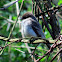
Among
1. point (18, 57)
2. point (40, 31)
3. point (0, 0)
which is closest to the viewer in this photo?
point (0, 0)

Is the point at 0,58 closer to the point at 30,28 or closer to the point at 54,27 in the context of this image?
the point at 30,28

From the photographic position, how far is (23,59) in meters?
4.75

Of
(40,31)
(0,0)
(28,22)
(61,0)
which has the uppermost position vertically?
(0,0)

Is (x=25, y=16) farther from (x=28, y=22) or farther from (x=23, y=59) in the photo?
(x=23, y=59)

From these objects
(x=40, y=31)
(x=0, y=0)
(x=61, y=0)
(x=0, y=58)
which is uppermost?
(x=0, y=0)

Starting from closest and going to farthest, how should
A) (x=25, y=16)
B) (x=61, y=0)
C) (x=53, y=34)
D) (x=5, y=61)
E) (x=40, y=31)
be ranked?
(x=53, y=34)
(x=61, y=0)
(x=40, y=31)
(x=25, y=16)
(x=5, y=61)

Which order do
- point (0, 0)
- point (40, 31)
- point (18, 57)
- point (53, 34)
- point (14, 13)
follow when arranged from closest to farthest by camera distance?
1. point (53, 34)
2. point (0, 0)
3. point (40, 31)
4. point (18, 57)
5. point (14, 13)

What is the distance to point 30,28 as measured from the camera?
3572 millimetres

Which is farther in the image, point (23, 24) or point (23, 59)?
point (23, 59)

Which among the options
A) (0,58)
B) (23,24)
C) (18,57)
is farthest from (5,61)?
(23,24)

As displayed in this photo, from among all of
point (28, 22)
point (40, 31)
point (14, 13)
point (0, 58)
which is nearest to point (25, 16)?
point (28, 22)

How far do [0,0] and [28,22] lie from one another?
0.90 meters

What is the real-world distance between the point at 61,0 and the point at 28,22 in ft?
3.83

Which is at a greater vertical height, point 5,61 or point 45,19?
point 45,19
